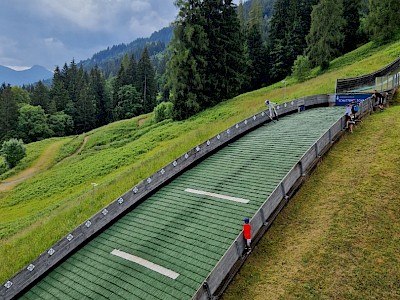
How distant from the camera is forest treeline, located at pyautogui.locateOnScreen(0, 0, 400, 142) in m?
40.3

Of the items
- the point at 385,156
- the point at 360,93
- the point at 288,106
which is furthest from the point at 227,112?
the point at 385,156

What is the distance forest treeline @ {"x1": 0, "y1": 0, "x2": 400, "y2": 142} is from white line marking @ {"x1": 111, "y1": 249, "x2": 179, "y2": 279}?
27.8m

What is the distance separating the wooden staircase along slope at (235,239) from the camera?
10578mm

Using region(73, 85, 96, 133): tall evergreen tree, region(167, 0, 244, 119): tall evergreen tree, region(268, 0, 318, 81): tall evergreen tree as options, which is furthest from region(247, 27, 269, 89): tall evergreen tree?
region(73, 85, 96, 133): tall evergreen tree

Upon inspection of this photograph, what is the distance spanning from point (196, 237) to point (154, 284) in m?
2.44

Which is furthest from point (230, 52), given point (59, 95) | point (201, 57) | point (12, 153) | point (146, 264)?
point (59, 95)

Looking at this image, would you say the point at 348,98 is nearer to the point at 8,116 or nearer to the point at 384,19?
the point at 384,19

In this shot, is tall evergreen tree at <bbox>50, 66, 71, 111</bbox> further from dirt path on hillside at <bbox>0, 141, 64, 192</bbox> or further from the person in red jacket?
the person in red jacket

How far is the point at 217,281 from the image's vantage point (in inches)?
400

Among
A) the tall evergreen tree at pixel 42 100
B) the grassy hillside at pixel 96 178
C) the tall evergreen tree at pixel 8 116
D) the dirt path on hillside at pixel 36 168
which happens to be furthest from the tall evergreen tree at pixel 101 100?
the grassy hillside at pixel 96 178

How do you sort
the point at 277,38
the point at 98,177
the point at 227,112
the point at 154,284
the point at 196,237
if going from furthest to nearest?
the point at 277,38 → the point at 227,112 → the point at 98,177 → the point at 196,237 → the point at 154,284

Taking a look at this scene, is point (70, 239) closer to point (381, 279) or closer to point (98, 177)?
point (381, 279)

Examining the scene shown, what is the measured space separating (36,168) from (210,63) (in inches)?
1106

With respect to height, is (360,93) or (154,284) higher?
(360,93)
